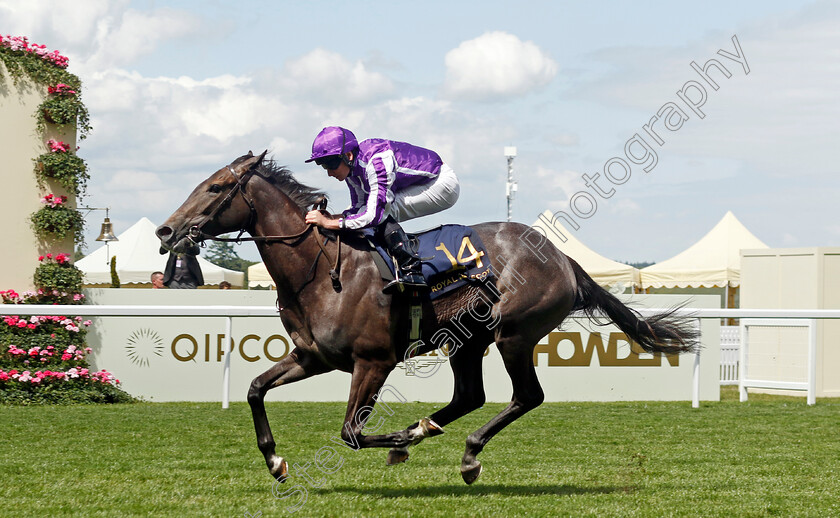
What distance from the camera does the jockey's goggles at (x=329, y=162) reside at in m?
4.52

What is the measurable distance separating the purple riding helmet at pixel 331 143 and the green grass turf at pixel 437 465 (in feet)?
5.43

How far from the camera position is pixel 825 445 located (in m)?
6.38

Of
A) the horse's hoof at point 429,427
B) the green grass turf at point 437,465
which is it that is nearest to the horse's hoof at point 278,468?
the green grass turf at point 437,465

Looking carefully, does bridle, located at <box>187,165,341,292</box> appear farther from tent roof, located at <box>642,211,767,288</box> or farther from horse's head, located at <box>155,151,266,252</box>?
tent roof, located at <box>642,211,767,288</box>

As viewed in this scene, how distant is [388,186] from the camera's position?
4.50m

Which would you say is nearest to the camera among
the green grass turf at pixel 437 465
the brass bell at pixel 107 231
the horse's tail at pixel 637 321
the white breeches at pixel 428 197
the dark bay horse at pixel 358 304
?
the green grass turf at pixel 437 465

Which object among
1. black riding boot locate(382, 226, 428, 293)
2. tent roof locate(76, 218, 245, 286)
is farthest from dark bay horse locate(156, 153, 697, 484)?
tent roof locate(76, 218, 245, 286)

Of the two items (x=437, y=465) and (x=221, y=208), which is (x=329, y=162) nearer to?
(x=221, y=208)

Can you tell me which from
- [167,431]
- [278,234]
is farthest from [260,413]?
[167,431]

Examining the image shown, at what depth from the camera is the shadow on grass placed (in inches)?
183

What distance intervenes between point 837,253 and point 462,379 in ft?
24.5

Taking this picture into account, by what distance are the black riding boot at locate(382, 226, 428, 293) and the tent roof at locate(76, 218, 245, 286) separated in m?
→ 14.9

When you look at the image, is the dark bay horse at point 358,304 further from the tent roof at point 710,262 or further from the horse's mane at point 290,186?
the tent roof at point 710,262

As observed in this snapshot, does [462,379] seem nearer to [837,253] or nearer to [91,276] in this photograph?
[837,253]
